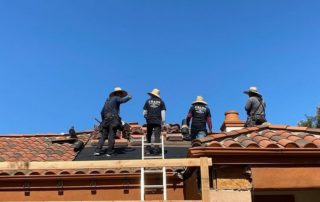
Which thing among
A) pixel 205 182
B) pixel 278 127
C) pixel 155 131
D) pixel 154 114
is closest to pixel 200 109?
pixel 154 114

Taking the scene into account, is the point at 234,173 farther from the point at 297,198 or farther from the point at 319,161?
the point at 297,198

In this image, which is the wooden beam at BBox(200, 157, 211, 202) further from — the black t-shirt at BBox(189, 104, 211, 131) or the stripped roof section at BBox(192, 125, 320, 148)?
the black t-shirt at BBox(189, 104, 211, 131)

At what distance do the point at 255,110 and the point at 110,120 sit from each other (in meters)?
3.88

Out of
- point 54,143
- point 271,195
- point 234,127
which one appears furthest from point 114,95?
point 271,195

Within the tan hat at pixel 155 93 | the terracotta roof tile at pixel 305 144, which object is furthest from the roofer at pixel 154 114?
the terracotta roof tile at pixel 305 144

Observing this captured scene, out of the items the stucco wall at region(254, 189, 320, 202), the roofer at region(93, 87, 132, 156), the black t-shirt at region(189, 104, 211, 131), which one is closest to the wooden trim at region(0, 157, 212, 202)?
the stucco wall at region(254, 189, 320, 202)

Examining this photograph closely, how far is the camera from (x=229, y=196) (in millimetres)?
7344

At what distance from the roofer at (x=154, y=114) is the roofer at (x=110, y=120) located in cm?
66

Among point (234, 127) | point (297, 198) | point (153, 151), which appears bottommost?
point (297, 198)

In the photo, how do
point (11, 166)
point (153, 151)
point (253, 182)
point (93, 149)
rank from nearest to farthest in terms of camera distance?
point (11, 166), point (253, 182), point (153, 151), point (93, 149)

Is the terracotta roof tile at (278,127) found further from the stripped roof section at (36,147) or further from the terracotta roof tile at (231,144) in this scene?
the stripped roof section at (36,147)

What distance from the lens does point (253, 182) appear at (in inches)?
298

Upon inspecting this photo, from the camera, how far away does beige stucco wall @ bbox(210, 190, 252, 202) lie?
729 centimetres

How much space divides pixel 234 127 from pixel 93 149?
4250 mm
